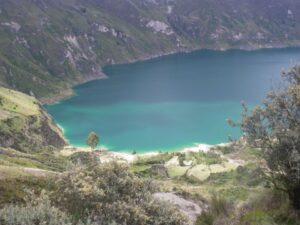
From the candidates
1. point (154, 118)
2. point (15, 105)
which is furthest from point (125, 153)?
point (15, 105)

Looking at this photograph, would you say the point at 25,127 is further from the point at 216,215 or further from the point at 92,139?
the point at 216,215

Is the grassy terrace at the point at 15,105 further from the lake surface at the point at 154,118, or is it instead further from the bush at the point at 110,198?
the bush at the point at 110,198

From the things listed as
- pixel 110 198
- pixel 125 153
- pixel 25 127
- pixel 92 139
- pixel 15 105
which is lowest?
pixel 110 198

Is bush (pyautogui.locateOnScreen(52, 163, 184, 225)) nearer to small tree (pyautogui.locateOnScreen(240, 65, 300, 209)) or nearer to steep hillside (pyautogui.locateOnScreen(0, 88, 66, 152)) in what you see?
small tree (pyautogui.locateOnScreen(240, 65, 300, 209))

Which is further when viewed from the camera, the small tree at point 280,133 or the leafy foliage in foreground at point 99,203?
the small tree at point 280,133

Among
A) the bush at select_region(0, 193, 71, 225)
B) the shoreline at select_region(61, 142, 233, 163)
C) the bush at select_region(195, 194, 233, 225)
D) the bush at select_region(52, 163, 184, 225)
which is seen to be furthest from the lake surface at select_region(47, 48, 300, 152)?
the bush at select_region(0, 193, 71, 225)

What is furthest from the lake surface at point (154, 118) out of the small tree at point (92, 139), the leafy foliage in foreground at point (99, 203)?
the leafy foliage in foreground at point (99, 203)

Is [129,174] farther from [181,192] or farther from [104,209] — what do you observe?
[181,192]
